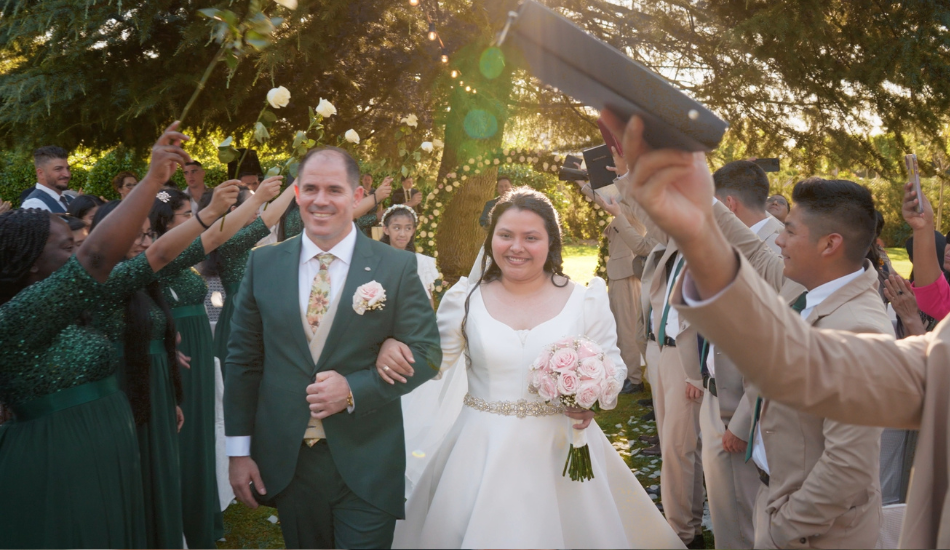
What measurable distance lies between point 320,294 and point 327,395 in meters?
0.52

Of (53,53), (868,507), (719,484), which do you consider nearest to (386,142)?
(53,53)

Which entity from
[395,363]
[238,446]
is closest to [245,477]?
[238,446]

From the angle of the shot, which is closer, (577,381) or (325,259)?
(577,381)

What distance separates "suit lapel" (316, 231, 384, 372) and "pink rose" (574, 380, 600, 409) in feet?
3.43

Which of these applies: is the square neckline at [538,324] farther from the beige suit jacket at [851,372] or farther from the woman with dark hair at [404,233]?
the woman with dark hair at [404,233]

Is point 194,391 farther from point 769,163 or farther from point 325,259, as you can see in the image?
point 769,163

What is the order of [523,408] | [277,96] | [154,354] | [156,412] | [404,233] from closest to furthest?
[523,408]
[277,96]
[156,412]
[154,354]
[404,233]

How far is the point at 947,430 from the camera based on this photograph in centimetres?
166

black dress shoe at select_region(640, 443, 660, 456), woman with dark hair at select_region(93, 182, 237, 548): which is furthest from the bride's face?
black dress shoe at select_region(640, 443, 660, 456)

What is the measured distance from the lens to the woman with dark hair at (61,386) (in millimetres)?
2850

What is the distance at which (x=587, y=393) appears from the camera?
3268mm

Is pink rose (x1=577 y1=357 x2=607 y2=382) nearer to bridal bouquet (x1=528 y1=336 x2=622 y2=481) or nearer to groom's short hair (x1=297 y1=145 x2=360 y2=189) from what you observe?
bridal bouquet (x1=528 y1=336 x2=622 y2=481)

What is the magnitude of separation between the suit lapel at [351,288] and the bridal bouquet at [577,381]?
87 centimetres

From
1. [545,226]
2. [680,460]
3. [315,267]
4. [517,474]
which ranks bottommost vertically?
[680,460]
